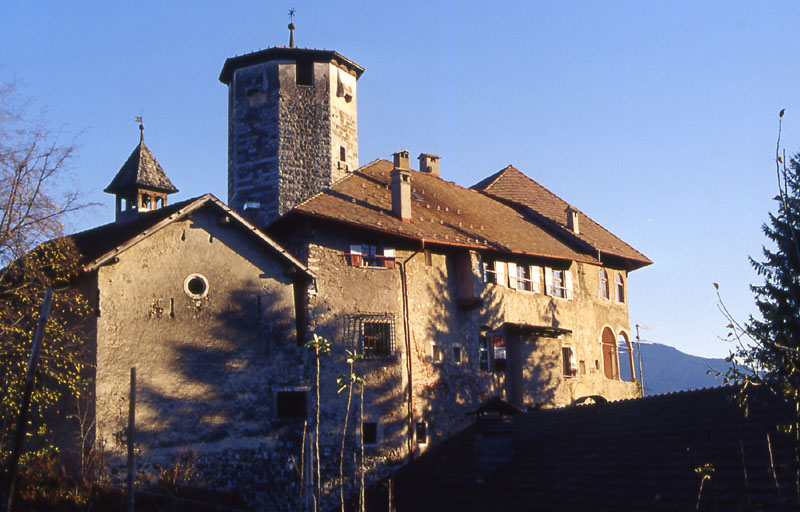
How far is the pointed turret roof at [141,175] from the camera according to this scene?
33.8 m

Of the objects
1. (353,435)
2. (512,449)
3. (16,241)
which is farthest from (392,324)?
(16,241)

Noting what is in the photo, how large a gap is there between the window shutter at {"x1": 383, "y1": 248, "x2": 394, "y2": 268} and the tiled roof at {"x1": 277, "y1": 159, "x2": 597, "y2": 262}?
78cm

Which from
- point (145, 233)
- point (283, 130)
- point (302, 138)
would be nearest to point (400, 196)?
point (302, 138)

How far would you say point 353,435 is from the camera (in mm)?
27250

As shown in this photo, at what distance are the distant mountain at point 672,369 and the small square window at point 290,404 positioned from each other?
13500cm

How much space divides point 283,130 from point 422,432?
13.4m

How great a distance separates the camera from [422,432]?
28.8 metres

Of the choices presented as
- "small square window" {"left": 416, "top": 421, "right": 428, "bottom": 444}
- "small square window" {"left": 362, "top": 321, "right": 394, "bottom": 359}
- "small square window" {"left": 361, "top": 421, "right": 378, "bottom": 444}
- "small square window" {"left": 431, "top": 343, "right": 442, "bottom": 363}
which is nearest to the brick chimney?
"small square window" {"left": 362, "top": 321, "right": 394, "bottom": 359}

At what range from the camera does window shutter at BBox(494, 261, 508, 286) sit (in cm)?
3219

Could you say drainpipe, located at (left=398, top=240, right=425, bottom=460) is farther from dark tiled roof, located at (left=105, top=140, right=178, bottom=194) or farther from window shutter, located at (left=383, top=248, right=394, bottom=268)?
dark tiled roof, located at (left=105, top=140, right=178, bottom=194)

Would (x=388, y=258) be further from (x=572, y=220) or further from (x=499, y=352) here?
(x=572, y=220)

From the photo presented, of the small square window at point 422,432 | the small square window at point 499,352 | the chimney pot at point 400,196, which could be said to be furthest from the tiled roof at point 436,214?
the small square window at point 422,432

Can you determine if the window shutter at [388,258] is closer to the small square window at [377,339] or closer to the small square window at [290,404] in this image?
the small square window at [377,339]

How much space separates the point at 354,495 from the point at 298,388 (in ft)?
11.7
